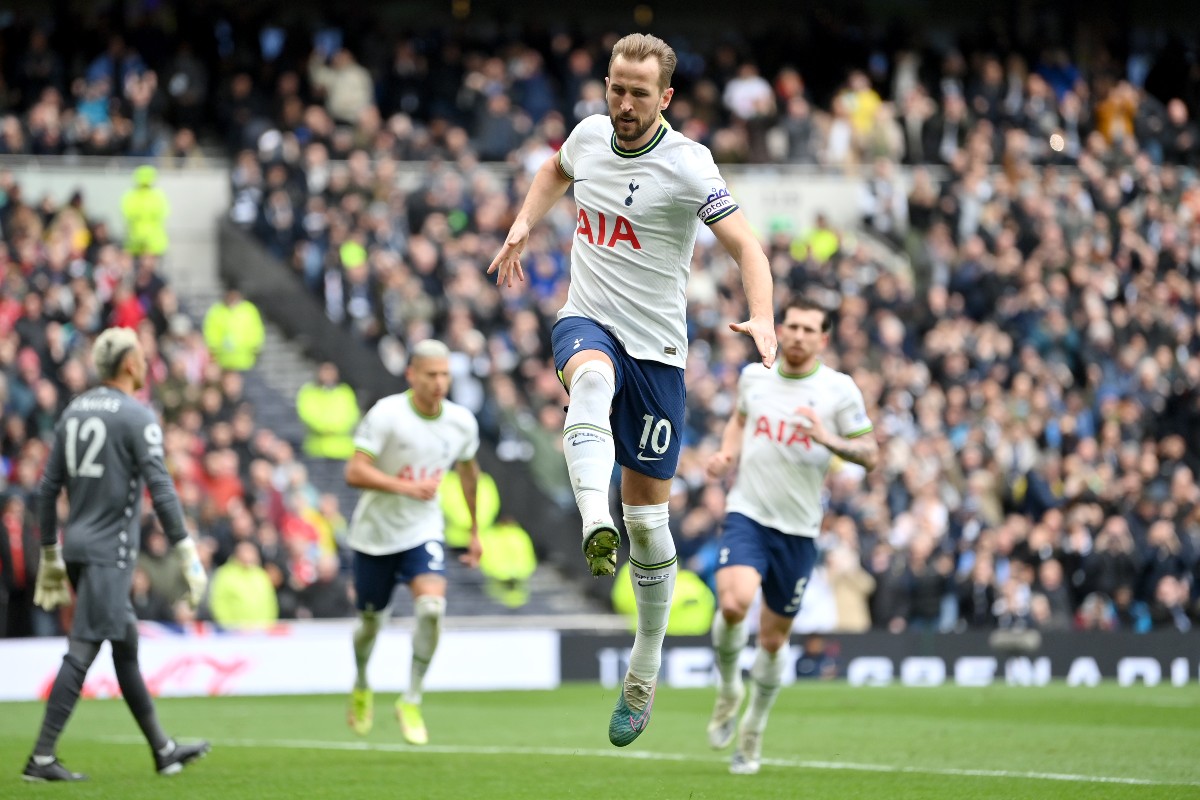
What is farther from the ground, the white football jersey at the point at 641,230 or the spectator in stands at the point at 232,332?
the white football jersey at the point at 641,230

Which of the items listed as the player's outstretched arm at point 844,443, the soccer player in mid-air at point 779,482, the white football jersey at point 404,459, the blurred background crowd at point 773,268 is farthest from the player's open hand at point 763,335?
the blurred background crowd at point 773,268

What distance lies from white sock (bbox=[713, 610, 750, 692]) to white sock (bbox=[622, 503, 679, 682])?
316 centimetres

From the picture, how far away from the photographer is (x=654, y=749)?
13422mm

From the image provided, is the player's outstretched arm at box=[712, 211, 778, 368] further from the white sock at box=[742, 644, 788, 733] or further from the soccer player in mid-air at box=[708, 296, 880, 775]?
the white sock at box=[742, 644, 788, 733]

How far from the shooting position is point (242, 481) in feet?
72.1

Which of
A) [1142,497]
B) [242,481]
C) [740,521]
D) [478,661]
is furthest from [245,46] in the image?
[740,521]

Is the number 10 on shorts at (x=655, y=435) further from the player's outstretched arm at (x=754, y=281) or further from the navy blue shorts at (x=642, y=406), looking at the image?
the player's outstretched arm at (x=754, y=281)

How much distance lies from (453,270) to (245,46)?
6.63 meters

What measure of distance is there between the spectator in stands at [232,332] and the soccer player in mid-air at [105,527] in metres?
13.1

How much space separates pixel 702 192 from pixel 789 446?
409 cm

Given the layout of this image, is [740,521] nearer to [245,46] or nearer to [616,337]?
[616,337]

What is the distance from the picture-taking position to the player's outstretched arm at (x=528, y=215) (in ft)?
29.2

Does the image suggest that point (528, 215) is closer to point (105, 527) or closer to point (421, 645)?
point (105, 527)

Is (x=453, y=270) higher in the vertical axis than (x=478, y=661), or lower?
higher
